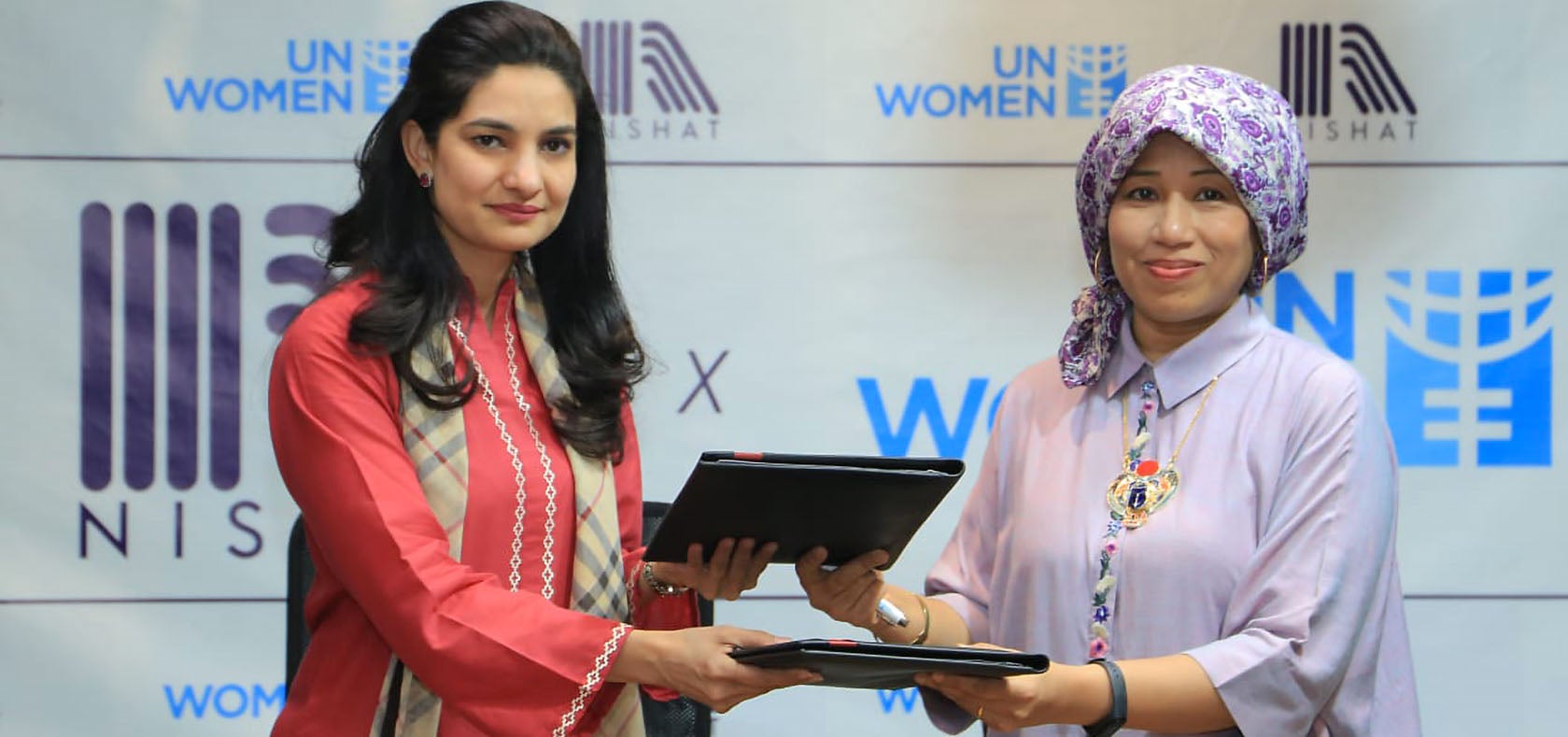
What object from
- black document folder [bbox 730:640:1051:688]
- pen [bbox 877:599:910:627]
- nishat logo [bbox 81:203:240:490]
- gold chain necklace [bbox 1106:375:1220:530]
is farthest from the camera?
nishat logo [bbox 81:203:240:490]

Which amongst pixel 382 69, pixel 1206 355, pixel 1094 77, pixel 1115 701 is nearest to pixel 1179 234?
pixel 1206 355

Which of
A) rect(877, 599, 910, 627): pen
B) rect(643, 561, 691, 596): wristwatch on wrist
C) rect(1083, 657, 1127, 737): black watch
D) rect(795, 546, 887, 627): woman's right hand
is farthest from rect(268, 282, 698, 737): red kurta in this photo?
rect(1083, 657, 1127, 737): black watch

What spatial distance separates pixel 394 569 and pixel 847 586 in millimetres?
632

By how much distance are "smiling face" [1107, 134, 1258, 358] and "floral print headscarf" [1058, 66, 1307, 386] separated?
2 centimetres

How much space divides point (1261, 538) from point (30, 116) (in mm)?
2450

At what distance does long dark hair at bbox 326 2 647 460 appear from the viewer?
195 centimetres

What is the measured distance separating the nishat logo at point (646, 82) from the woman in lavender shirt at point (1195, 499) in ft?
3.94

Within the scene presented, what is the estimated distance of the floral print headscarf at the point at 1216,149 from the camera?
2066 mm

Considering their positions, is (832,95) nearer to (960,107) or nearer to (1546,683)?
(960,107)

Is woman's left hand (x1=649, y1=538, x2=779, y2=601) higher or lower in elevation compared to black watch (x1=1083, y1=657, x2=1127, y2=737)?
higher

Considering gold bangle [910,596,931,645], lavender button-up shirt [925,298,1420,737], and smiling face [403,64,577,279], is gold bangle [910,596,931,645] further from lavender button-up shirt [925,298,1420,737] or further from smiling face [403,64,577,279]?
smiling face [403,64,577,279]

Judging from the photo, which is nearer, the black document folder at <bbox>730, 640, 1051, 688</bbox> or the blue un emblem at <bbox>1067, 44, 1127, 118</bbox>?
the black document folder at <bbox>730, 640, 1051, 688</bbox>

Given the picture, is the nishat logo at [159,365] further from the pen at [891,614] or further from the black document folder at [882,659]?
the black document folder at [882,659]

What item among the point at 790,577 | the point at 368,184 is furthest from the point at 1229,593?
the point at 790,577
